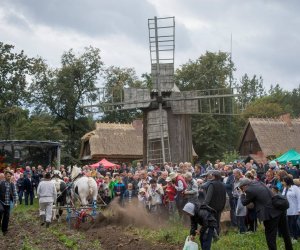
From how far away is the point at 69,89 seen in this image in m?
62.1

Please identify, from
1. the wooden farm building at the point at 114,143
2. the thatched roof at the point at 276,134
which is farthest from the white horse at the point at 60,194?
the wooden farm building at the point at 114,143

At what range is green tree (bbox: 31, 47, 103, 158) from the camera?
62.4 meters

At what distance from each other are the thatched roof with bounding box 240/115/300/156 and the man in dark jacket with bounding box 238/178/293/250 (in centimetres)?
3926

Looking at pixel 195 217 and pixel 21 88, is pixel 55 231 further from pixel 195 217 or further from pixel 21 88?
pixel 21 88

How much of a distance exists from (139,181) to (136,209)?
249cm

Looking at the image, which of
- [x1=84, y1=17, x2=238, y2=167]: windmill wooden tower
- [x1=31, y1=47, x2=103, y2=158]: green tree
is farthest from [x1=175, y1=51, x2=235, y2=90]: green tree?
[x1=84, y1=17, x2=238, y2=167]: windmill wooden tower

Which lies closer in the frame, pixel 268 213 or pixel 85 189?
pixel 268 213

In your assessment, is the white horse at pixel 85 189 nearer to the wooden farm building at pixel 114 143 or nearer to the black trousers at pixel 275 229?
the black trousers at pixel 275 229

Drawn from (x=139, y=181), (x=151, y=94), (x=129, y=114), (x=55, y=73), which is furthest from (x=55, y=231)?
(x=129, y=114)

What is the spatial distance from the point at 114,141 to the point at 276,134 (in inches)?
594

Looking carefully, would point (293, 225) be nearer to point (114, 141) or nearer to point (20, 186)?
point (20, 186)

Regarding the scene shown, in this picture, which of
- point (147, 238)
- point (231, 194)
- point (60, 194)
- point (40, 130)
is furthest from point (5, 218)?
point (40, 130)

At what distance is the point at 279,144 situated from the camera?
173 feet

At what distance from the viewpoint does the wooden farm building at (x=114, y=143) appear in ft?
182
